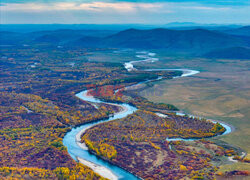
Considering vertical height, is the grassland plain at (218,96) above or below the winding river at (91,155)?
above

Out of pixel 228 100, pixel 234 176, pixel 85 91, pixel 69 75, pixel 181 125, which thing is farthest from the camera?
pixel 69 75

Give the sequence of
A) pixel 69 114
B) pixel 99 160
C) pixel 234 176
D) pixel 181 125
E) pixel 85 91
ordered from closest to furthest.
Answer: pixel 234 176 → pixel 99 160 → pixel 181 125 → pixel 69 114 → pixel 85 91

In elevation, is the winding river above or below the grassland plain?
below

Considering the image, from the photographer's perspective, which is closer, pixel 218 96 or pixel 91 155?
pixel 91 155

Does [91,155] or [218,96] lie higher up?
[218,96]

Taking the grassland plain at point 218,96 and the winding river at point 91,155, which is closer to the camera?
the winding river at point 91,155

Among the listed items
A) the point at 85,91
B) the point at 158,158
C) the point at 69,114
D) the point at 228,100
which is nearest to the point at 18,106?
the point at 69,114

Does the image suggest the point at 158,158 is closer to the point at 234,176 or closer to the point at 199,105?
the point at 234,176

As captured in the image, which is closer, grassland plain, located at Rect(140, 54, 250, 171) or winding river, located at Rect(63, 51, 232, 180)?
winding river, located at Rect(63, 51, 232, 180)
